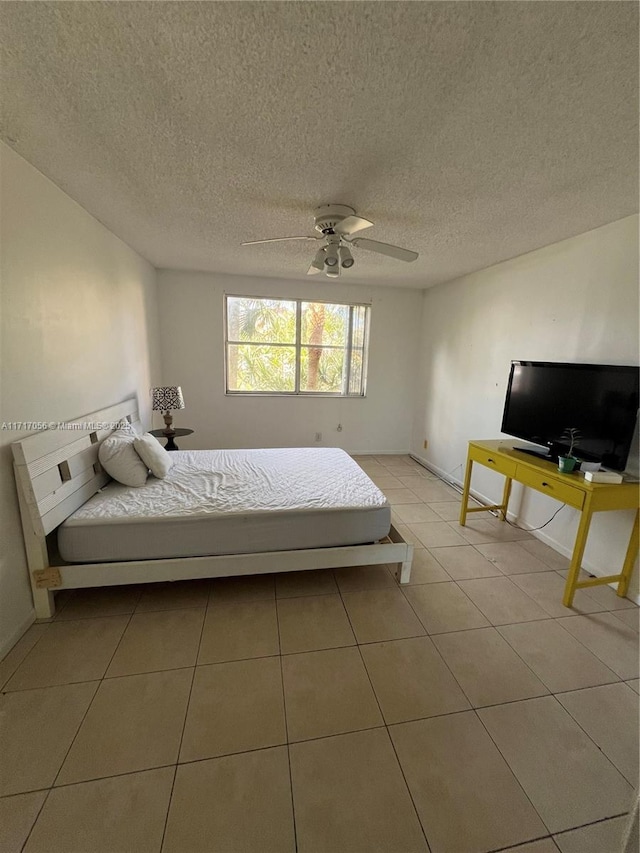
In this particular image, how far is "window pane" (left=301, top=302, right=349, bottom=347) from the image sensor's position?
4.48 meters

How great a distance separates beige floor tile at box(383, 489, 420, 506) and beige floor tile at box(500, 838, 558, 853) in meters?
2.35

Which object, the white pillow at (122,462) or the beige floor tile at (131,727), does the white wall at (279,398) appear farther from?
the beige floor tile at (131,727)

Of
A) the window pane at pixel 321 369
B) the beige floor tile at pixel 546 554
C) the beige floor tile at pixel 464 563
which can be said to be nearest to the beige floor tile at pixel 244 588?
the beige floor tile at pixel 464 563

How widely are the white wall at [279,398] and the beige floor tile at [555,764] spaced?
361 cm

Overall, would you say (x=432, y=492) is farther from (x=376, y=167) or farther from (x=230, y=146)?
(x=230, y=146)

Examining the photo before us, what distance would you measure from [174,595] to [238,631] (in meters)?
0.52

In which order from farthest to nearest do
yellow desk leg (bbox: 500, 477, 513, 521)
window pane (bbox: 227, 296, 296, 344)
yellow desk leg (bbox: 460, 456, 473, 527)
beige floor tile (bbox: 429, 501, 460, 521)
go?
1. window pane (bbox: 227, 296, 296, 344)
2. beige floor tile (bbox: 429, 501, 460, 521)
3. yellow desk leg (bbox: 500, 477, 513, 521)
4. yellow desk leg (bbox: 460, 456, 473, 527)

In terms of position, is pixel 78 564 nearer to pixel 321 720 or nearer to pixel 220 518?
pixel 220 518

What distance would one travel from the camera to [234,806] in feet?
3.63

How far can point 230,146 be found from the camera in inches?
61.2

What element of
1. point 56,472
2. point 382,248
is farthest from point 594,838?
point 382,248

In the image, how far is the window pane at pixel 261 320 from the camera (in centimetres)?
431

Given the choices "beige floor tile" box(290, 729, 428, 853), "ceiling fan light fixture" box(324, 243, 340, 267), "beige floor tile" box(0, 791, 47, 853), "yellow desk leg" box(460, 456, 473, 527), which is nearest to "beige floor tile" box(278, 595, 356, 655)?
"beige floor tile" box(290, 729, 428, 853)

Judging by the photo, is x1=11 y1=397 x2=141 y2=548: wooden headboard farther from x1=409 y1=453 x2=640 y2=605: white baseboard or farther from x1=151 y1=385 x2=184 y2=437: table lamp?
x1=409 y1=453 x2=640 y2=605: white baseboard
